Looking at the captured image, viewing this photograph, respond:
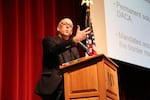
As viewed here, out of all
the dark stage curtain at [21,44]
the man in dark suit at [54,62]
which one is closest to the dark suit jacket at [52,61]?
the man in dark suit at [54,62]

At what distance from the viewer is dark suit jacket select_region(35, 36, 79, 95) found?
2.72 meters

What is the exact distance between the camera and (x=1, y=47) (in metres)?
3.29

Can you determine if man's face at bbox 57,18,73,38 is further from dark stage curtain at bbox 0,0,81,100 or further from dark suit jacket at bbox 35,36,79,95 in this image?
dark stage curtain at bbox 0,0,81,100

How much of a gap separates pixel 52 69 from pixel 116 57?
1204mm

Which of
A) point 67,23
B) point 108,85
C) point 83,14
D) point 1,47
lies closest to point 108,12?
point 83,14

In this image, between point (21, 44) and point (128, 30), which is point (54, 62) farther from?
point (128, 30)

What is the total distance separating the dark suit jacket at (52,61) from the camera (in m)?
2.72

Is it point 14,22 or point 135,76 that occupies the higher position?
point 14,22

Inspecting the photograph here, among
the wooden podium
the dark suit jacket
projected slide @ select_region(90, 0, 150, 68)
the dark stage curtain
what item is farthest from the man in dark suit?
projected slide @ select_region(90, 0, 150, 68)

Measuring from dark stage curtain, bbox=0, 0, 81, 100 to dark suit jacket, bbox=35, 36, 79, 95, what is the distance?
1.99 feet

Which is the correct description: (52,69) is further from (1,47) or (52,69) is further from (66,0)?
(66,0)

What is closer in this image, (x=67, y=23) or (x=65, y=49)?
(x=65, y=49)

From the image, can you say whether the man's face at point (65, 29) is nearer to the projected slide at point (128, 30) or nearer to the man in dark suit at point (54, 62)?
the man in dark suit at point (54, 62)

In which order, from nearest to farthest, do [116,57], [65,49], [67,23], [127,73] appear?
1. [65,49]
2. [67,23]
3. [116,57]
4. [127,73]
